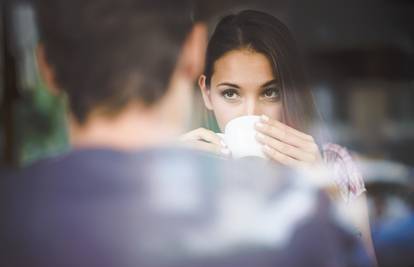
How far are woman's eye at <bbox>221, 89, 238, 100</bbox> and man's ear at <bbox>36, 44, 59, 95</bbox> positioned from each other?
2.11 ft

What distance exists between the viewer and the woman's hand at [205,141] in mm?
2383

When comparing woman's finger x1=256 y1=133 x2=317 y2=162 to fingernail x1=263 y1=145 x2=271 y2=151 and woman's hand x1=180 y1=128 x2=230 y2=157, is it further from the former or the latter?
woman's hand x1=180 y1=128 x2=230 y2=157

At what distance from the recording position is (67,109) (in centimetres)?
239

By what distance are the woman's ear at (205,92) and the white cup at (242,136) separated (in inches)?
4.1

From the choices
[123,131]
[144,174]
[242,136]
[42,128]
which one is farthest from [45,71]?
[242,136]

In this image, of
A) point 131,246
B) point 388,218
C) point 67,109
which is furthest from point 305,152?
point 67,109

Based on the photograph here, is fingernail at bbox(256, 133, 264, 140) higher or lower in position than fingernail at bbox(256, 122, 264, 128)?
lower

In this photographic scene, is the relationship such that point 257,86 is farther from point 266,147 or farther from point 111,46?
point 111,46

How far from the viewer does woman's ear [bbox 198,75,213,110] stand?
7.83ft

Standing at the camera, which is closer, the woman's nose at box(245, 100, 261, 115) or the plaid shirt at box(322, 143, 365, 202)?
the woman's nose at box(245, 100, 261, 115)

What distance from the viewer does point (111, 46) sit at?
2428mm

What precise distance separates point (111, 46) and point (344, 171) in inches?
41.3

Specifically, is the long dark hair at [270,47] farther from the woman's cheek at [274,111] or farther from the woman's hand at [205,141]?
the woman's hand at [205,141]

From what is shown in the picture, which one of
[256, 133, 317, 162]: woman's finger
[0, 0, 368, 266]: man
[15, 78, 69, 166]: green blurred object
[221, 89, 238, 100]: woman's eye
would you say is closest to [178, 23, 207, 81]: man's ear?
[0, 0, 368, 266]: man
